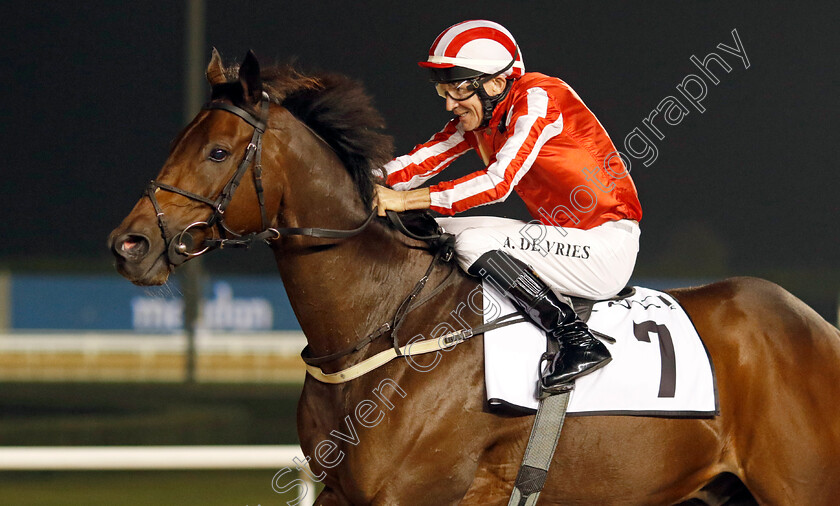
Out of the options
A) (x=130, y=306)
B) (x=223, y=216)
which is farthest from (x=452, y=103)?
(x=130, y=306)

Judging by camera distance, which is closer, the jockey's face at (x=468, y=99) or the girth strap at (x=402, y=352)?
the girth strap at (x=402, y=352)

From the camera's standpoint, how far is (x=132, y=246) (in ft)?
6.97

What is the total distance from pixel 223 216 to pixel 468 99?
2.89ft

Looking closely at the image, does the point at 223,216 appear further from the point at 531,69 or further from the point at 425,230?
the point at 531,69

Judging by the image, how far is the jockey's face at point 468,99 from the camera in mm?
2646

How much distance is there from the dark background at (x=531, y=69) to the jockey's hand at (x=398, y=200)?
442 centimetres

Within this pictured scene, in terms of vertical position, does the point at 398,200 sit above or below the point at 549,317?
above

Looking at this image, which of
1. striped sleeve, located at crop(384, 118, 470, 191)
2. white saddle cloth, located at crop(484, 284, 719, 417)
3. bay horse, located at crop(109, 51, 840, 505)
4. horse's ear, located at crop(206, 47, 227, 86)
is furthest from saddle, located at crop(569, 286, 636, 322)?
horse's ear, located at crop(206, 47, 227, 86)

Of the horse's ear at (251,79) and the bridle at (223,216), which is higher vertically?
the horse's ear at (251,79)

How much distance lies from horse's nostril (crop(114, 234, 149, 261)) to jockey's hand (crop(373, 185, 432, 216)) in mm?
665

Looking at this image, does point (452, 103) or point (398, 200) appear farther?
point (452, 103)

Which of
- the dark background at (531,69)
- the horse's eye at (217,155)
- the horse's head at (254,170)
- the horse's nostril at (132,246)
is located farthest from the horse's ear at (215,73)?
the dark background at (531,69)

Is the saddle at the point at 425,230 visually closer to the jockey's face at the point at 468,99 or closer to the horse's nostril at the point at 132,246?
the jockey's face at the point at 468,99

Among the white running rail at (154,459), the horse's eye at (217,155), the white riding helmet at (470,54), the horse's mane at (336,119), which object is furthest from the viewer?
the white running rail at (154,459)
